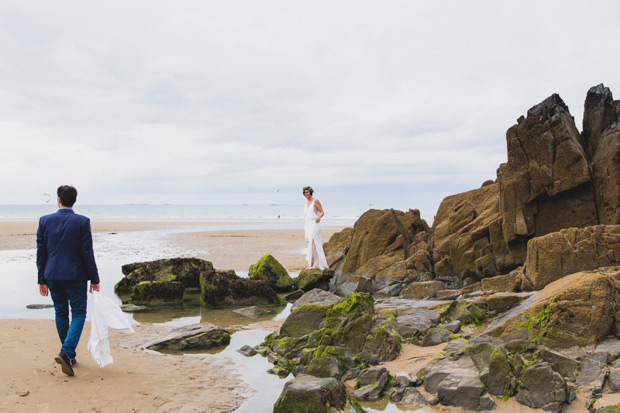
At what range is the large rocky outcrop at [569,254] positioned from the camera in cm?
947

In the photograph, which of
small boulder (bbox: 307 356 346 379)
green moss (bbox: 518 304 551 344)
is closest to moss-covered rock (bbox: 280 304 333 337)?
small boulder (bbox: 307 356 346 379)

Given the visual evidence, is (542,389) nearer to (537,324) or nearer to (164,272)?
(537,324)

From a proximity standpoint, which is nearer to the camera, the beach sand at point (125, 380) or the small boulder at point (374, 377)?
the beach sand at point (125, 380)

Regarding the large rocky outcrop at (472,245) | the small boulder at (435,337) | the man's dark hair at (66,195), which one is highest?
the man's dark hair at (66,195)

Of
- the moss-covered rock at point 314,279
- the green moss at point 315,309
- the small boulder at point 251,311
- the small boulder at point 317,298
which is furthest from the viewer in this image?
the moss-covered rock at point 314,279

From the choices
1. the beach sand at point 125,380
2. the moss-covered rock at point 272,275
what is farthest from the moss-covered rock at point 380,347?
the moss-covered rock at point 272,275

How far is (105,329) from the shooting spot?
22.3 feet

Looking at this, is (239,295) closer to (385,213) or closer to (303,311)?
(303,311)

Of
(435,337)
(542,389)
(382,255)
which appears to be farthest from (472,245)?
(542,389)

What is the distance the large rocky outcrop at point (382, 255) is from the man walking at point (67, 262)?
918 cm

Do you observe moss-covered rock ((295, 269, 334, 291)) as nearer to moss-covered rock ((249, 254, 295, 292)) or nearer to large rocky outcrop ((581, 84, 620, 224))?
moss-covered rock ((249, 254, 295, 292))

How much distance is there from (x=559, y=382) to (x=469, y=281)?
7812 millimetres

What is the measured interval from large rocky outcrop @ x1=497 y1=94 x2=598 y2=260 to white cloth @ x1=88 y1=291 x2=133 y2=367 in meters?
10.0

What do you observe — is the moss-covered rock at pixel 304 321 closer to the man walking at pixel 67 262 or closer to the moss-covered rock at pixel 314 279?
the man walking at pixel 67 262
